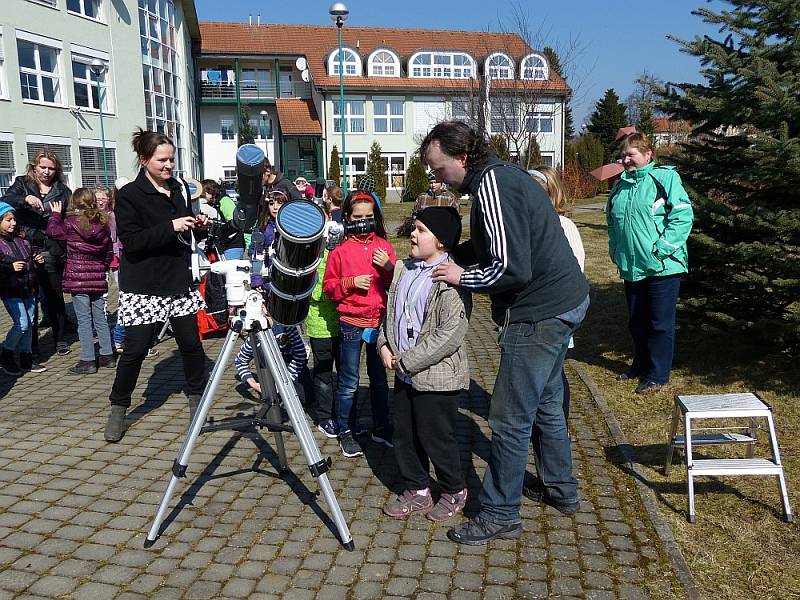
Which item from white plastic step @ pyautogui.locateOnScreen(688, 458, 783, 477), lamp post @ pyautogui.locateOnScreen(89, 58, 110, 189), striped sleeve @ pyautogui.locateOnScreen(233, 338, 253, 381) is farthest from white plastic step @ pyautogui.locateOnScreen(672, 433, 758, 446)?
lamp post @ pyautogui.locateOnScreen(89, 58, 110, 189)

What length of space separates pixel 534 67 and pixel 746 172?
1855 centimetres

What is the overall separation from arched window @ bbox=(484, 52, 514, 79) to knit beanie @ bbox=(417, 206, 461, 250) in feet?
65.0

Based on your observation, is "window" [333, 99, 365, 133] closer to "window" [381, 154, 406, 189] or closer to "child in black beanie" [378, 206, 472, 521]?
"window" [381, 154, 406, 189]

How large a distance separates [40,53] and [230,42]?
2317cm

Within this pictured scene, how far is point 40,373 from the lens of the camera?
23.2ft

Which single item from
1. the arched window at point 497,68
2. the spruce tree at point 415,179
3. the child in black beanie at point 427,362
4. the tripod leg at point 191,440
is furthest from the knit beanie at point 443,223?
the spruce tree at point 415,179

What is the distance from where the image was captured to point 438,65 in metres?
42.5

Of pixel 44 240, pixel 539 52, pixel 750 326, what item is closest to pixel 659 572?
pixel 750 326

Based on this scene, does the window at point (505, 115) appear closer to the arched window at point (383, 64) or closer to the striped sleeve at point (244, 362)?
the striped sleeve at point (244, 362)

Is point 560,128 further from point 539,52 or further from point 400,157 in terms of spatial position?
point 539,52

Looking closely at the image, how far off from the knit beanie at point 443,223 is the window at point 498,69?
19813 mm

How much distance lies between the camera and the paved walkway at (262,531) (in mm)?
3285

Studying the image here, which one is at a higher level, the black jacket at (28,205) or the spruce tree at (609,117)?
the spruce tree at (609,117)

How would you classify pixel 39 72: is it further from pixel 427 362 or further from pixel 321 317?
pixel 427 362
